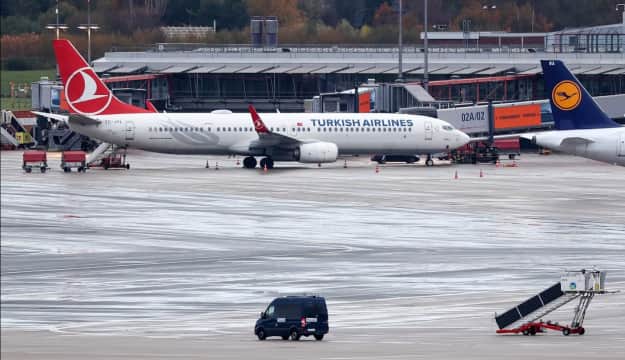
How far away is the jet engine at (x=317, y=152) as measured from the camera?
79.9m

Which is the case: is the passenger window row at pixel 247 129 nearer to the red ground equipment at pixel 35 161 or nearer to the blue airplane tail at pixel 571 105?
the red ground equipment at pixel 35 161

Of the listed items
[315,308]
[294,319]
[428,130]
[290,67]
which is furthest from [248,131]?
[315,308]

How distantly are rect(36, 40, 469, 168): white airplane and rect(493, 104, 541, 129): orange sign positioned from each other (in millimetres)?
10617

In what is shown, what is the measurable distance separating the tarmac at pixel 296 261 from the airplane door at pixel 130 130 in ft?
22.0

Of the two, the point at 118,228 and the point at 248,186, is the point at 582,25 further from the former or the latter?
the point at 118,228

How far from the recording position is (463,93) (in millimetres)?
105500

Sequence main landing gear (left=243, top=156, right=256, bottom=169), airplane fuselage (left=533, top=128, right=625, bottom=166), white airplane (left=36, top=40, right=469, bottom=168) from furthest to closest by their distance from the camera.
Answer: main landing gear (left=243, top=156, right=256, bottom=169), white airplane (left=36, top=40, right=469, bottom=168), airplane fuselage (left=533, top=128, right=625, bottom=166)

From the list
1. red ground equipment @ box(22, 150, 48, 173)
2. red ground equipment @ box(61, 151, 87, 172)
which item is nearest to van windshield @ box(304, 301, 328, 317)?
red ground equipment @ box(22, 150, 48, 173)

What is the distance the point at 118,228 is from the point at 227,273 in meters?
10.8

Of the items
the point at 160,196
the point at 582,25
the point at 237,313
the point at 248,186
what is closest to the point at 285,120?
the point at 248,186

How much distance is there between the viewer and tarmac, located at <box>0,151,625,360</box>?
29.8 meters

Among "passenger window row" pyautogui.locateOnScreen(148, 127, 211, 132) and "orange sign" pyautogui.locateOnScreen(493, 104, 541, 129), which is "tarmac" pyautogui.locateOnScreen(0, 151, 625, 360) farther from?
"orange sign" pyautogui.locateOnScreen(493, 104, 541, 129)

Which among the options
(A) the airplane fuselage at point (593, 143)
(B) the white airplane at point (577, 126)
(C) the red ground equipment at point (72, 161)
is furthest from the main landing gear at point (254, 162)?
(A) the airplane fuselage at point (593, 143)

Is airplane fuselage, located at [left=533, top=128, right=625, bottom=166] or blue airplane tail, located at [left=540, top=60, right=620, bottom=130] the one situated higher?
blue airplane tail, located at [left=540, top=60, right=620, bottom=130]
